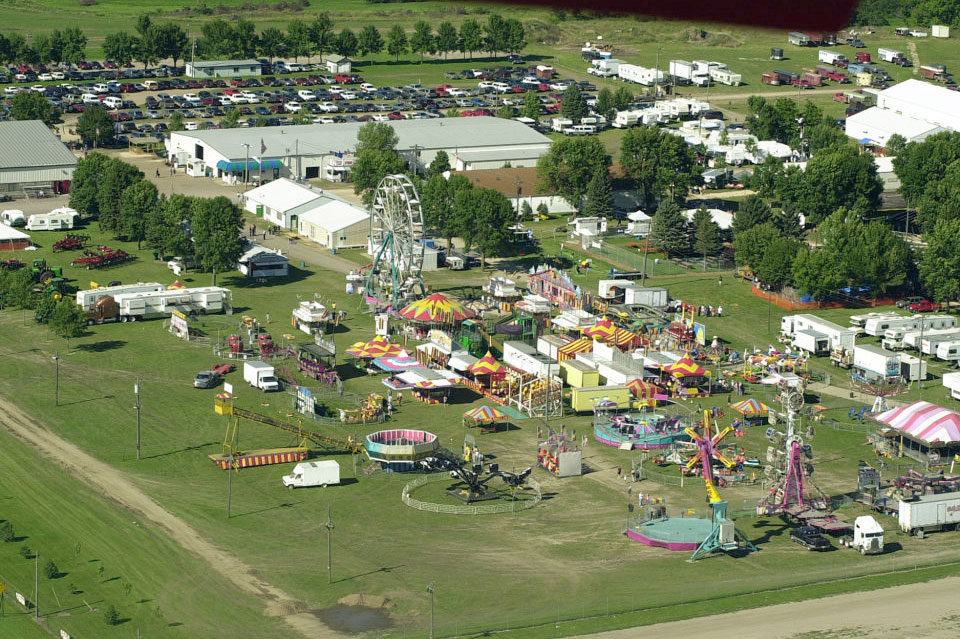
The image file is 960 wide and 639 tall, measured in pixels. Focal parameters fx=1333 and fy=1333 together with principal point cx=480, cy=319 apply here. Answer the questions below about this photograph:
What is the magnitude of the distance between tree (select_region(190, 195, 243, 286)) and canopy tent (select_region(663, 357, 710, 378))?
98.4 feet

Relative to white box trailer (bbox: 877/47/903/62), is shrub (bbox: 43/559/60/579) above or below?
below

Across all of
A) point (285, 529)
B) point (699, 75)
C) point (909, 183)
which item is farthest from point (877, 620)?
point (699, 75)

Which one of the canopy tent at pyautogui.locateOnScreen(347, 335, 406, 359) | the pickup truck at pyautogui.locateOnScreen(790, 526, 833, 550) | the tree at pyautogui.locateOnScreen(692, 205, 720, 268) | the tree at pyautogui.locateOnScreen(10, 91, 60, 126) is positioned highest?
the tree at pyautogui.locateOnScreen(10, 91, 60, 126)

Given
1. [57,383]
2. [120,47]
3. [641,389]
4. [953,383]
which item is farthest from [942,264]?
[120,47]

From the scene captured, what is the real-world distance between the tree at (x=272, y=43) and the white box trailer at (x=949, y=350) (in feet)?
341

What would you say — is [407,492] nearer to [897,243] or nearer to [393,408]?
[393,408]

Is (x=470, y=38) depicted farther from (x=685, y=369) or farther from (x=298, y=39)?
(x=685, y=369)

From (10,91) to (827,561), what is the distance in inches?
4396

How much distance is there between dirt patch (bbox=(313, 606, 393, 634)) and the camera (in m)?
41.6

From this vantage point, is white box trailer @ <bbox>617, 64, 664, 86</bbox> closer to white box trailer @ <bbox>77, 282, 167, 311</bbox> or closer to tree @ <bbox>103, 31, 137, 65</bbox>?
tree @ <bbox>103, 31, 137, 65</bbox>

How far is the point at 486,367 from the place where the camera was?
64562 mm

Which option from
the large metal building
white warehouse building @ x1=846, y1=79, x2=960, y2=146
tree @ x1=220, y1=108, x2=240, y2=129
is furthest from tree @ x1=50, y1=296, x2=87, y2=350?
white warehouse building @ x1=846, y1=79, x2=960, y2=146

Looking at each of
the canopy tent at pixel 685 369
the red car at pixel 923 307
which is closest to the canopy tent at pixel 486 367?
the canopy tent at pixel 685 369

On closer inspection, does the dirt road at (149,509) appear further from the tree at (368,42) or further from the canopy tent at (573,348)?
the tree at (368,42)
